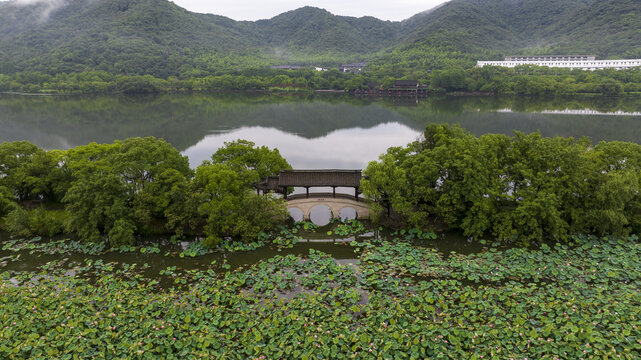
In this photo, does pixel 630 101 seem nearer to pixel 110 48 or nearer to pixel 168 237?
pixel 168 237

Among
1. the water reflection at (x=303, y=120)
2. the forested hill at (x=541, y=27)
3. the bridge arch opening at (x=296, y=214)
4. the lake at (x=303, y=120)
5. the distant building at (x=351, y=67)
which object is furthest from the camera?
the distant building at (x=351, y=67)

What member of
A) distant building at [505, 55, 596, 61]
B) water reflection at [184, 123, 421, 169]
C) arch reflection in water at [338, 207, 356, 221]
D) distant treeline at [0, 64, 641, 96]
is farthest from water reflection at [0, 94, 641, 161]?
distant building at [505, 55, 596, 61]

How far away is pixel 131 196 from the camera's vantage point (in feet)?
88.6

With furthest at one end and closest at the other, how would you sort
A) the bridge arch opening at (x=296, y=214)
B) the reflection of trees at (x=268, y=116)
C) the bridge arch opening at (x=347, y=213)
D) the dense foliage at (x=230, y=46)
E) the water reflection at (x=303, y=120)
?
the dense foliage at (x=230, y=46) → the reflection of trees at (x=268, y=116) → the water reflection at (x=303, y=120) → the bridge arch opening at (x=296, y=214) → the bridge arch opening at (x=347, y=213)

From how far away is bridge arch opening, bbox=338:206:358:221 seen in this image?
101ft

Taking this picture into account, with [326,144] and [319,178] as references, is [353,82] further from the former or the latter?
[319,178]

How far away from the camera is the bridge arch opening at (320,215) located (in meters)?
30.6

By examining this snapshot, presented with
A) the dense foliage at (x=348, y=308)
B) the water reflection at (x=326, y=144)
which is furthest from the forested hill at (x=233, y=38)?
the dense foliage at (x=348, y=308)

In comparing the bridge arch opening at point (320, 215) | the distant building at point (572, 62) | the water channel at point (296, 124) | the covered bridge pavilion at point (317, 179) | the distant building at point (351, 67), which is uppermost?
the distant building at point (351, 67)

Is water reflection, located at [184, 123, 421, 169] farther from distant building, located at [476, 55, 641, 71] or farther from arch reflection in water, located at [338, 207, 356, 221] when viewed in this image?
distant building, located at [476, 55, 641, 71]

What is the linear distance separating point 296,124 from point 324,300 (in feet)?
162

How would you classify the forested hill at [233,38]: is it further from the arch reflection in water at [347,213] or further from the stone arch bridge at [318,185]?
the stone arch bridge at [318,185]

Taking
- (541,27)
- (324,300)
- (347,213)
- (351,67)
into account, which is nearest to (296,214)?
(347,213)

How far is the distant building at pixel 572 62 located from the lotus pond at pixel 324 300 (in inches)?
4494
